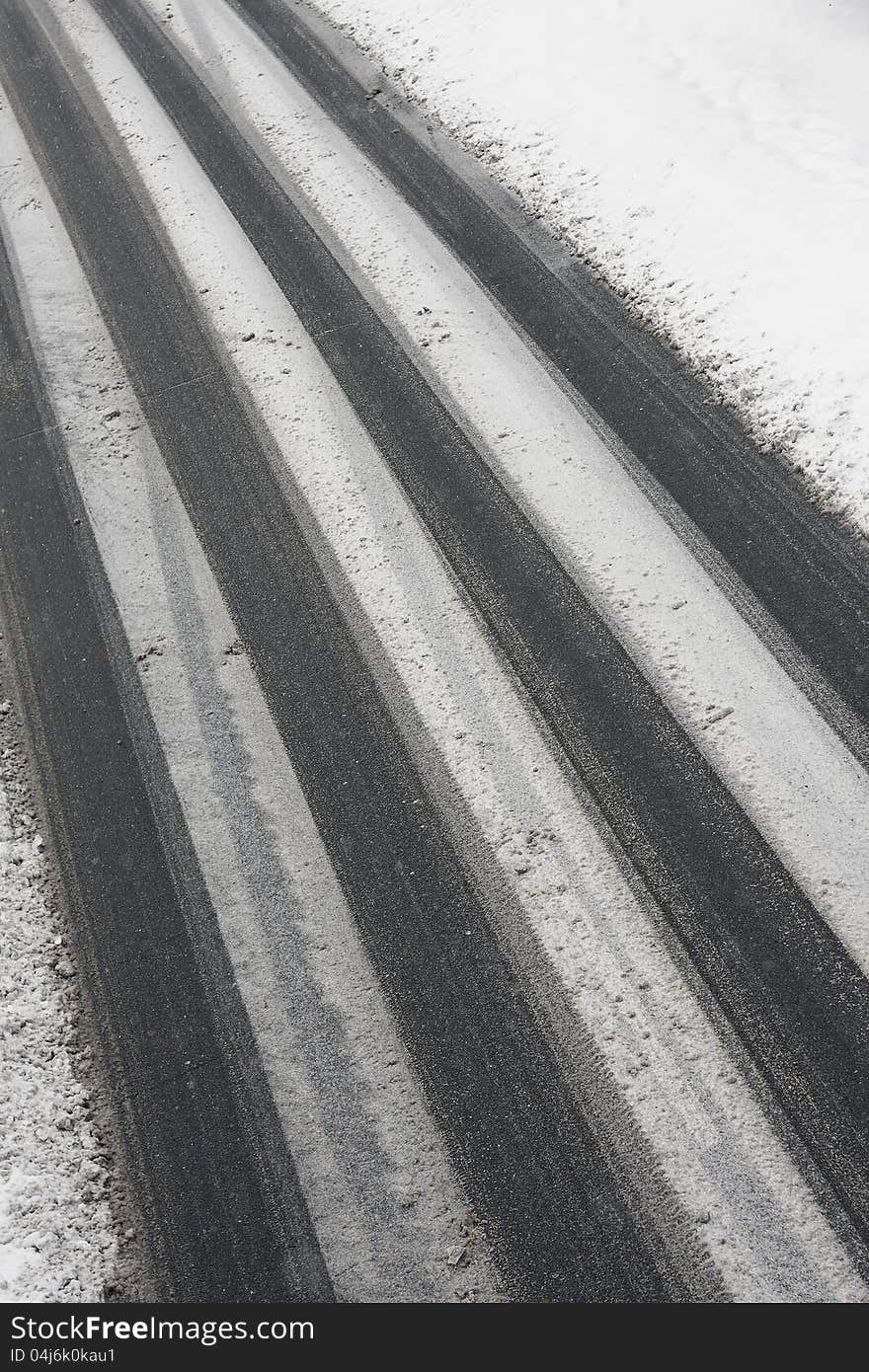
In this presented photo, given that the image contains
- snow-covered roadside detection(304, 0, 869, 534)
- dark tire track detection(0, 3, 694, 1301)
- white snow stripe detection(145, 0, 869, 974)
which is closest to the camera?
dark tire track detection(0, 3, 694, 1301)

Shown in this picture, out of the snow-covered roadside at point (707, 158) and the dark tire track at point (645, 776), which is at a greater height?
the snow-covered roadside at point (707, 158)

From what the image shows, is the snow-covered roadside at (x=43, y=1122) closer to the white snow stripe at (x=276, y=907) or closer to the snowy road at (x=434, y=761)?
the snowy road at (x=434, y=761)

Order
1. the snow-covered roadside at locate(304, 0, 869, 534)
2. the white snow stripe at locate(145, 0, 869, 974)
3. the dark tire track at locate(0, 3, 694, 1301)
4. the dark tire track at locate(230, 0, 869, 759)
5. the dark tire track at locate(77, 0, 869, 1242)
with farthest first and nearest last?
1. the snow-covered roadside at locate(304, 0, 869, 534)
2. the dark tire track at locate(230, 0, 869, 759)
3. the white snow stripe at locate(145, 0, 869, 974)
4. the dark tire track at locate(77, 0, 869, 1242)
5. the dark tire track at locate(0, 3, 694, 1301)

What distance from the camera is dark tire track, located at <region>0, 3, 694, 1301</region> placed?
2842 millimetres

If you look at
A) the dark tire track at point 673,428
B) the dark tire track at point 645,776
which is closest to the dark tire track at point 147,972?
the dark tire track at point 645,776

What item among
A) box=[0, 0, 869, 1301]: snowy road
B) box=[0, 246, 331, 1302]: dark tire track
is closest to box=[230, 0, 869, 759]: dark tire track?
box=[0, 0, 869, 1301]: snowy road

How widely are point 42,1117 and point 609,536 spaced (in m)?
2.95

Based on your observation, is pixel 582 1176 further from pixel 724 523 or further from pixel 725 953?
pixel 724 523

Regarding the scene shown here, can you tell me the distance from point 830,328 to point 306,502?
8.22ft

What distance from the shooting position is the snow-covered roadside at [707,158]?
4.79 metres

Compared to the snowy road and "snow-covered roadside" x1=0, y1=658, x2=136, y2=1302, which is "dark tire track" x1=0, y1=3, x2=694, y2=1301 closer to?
the snowy road

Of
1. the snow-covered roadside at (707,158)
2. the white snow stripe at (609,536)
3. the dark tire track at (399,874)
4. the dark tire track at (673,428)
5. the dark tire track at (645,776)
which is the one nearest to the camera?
the dark tire track at (399,874)

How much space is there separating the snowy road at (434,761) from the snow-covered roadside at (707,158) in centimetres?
27

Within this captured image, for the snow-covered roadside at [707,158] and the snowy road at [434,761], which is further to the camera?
the snow-covered roadside at [707,158]
